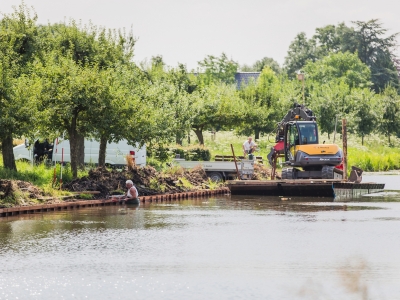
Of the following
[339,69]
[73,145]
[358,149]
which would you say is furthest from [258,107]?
[73,145]

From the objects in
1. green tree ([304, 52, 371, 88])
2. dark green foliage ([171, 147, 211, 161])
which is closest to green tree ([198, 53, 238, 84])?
green tree ([304, 52, 371, 88])

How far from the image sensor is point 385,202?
38.4 m

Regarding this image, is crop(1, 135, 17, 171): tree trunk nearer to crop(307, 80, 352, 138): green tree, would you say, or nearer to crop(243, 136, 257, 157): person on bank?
crop(243, 136, 257, 157): person on bank

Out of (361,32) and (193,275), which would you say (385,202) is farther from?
(361,32)

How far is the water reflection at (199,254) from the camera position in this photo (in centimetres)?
1612

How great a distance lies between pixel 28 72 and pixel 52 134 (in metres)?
3.04

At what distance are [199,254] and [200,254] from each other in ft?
0.07

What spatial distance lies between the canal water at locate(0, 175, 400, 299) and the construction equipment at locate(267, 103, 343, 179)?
26.7 feet

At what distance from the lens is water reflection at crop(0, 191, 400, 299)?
16.1m

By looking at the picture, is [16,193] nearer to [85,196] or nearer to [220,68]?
[85,196]

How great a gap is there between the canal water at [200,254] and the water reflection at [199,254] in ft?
0.07

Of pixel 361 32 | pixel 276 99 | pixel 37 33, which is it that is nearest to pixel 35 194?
pixel 37 33

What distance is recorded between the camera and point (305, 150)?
40.1 metres

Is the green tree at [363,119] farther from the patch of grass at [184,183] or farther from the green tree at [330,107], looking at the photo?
the patch of grass at [184,183]
